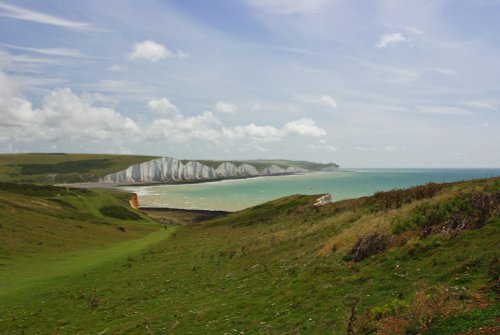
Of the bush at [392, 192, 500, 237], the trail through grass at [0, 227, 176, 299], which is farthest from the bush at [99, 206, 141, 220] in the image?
the bush at [392, 192, 500, 237]

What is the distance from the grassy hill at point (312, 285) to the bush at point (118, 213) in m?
57.0

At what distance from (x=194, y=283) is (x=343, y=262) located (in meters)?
10.9

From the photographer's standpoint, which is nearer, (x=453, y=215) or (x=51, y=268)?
(x=453, y=215)

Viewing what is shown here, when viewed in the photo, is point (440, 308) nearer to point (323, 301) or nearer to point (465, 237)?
point (323, 301)

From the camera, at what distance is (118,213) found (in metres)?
96.1

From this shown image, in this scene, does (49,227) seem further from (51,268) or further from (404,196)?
(404,196)

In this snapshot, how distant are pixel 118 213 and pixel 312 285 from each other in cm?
8565

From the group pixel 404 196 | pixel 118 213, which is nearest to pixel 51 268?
pixel 404 196

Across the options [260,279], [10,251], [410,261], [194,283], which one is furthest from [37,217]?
[410,261]

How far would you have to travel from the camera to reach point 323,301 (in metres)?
15.6

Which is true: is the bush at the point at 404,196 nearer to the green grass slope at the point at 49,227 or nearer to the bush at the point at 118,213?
the green grass slope at the point at 49,227

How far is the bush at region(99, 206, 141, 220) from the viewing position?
94.5 m

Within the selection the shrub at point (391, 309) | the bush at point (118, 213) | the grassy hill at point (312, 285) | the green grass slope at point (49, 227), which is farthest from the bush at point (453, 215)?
the bush at point (118, 213)

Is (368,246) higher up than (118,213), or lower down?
higher up
